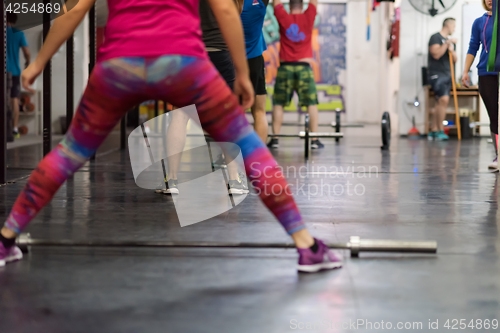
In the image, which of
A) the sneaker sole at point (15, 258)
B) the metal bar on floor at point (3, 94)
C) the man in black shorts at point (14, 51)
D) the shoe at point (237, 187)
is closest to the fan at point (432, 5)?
the man in black shorts at point (14, 51)

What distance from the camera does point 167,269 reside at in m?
1.71

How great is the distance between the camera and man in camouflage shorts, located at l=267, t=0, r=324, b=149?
242 inches

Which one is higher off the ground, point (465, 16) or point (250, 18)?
point (465, 16)

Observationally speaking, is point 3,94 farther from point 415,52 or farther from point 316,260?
point 415,52

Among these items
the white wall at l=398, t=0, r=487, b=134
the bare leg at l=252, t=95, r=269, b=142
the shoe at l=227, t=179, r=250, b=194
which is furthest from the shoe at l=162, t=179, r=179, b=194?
the white wall at l=398, t=0, r=487, b=134

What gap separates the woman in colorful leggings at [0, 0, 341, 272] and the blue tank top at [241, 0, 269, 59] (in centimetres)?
181

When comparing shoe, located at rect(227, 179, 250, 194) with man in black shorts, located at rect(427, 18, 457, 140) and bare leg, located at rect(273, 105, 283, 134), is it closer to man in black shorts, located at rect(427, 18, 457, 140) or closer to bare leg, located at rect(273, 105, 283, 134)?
bare leg, located at rect(273, 105, 283, 134)

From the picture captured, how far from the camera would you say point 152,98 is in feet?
5.34

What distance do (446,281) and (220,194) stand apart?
1.73 meters

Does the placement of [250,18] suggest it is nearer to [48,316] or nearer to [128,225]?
[128,225]

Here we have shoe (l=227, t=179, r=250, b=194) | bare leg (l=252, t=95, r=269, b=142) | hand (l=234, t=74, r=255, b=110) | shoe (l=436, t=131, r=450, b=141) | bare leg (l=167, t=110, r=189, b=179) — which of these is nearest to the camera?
hand (l=234, t=74, r=255, b=110)

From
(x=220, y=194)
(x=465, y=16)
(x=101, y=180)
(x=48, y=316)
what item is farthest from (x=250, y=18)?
(x=465, y=16)

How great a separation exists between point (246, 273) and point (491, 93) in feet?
11.4

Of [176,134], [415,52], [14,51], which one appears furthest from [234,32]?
[415,52]
